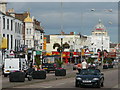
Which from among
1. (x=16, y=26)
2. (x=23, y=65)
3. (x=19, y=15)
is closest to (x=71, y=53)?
(x=19, y=15)

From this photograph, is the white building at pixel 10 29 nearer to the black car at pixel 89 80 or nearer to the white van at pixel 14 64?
the white van at pixel 14 64

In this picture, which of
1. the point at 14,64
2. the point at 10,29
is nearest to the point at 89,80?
the point at 14,64

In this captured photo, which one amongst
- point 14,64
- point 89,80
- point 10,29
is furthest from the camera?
point 10,29

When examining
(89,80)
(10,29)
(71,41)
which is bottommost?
(89,80)

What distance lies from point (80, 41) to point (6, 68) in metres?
100

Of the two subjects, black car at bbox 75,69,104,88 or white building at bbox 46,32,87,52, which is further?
white building at bbox 46,32,87,52

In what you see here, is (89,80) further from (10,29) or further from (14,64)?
(10,29)

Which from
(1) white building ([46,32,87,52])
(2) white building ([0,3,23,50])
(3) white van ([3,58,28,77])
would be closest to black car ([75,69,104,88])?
(3) white van ([3,58,28,77])

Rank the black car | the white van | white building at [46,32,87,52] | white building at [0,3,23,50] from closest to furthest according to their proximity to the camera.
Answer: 1. the black car
2. the white van
3. white building at [0,3,23,50]
4. white building at [46,32,87,52]

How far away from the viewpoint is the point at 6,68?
42.1 metres

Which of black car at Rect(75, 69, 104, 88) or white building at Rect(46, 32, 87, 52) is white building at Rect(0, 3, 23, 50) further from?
white building at Rect(46, 32, 87, 52)

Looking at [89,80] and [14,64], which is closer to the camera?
[89,80]

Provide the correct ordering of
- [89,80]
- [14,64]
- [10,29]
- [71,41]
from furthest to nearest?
[71,41]
[10,29]
[14,64]
[89,80]

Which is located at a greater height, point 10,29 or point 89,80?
point 10,29
